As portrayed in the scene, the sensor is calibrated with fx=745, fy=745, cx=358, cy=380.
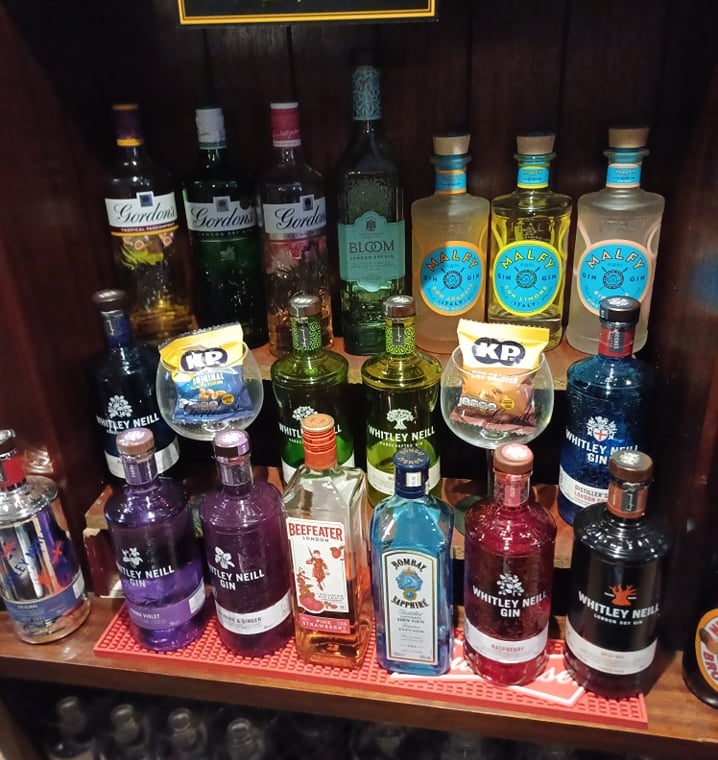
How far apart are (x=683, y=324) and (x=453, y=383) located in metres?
0.33

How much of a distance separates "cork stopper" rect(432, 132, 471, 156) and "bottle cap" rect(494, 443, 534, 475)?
1.47ft

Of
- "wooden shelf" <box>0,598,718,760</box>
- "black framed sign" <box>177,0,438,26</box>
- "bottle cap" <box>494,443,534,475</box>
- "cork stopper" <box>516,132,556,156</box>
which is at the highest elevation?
"black framed sign" <box>177,0,438,26</box>

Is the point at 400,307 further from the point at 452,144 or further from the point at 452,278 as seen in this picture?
the point at 452,144

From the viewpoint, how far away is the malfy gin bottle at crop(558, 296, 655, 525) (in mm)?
1042

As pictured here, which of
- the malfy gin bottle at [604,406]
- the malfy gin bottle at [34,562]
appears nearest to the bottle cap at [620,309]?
the malfy gin bottle at [604,406]

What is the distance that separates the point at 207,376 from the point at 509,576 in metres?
0.52

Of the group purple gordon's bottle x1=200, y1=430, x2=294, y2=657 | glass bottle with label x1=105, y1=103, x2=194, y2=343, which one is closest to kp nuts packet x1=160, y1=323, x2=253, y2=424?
purple gordon's bottle x1=200, y1=430, x2=294, y2=657

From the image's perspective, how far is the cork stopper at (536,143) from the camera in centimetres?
108

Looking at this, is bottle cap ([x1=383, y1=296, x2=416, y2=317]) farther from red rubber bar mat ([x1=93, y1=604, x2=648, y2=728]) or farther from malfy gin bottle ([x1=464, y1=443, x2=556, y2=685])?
red rubber bar mat ([x1=93, y1=604, x2=648, y2=728])

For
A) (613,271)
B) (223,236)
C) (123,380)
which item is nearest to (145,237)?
(223,236)

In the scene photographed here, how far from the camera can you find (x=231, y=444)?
1028 millimetres

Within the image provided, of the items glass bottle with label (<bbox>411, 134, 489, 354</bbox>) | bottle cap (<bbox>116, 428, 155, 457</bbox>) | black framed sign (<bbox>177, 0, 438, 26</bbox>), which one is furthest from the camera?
glass bottle with label (<bbox>411, 134, 489, 354</bbox>)

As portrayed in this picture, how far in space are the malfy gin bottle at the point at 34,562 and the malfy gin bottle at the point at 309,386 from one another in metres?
0.38

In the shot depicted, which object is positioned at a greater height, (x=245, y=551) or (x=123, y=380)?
(x=123, y=380)
